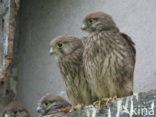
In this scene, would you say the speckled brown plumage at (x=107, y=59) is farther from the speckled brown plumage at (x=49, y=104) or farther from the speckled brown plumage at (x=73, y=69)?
the speckled brown plumage at (x=49, y=104)

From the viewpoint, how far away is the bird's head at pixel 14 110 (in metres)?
5.75

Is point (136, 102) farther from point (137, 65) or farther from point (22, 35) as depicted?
point (22, 35)

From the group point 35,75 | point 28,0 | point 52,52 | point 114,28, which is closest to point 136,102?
point 114,28

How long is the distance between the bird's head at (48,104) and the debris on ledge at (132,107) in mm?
1116

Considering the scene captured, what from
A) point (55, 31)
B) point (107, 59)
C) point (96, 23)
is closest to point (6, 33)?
point (55, 31)

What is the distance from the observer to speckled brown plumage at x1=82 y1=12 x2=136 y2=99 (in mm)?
4395

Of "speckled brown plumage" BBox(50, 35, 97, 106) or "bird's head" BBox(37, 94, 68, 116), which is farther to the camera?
"bird's head" BBox(37, 94, 68, 116)

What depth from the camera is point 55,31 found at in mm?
6406

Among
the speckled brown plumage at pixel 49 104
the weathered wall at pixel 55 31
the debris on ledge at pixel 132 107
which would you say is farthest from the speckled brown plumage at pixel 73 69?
the weathered wall at pixel 55 31

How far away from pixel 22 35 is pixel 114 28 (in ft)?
7.64

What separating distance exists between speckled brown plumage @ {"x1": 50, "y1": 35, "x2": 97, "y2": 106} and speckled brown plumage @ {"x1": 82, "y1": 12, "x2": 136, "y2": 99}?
203 millimetres

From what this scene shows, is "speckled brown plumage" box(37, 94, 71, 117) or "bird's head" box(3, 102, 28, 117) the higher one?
"speckled brown plumage" box(37, 94, 71, 117)

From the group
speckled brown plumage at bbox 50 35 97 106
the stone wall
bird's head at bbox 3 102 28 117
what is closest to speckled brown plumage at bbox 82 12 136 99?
speckled brown plumage at bbox 50 35 97 106

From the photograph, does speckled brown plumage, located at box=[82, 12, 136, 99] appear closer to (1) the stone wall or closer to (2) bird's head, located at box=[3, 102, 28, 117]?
(1) the stone wall
